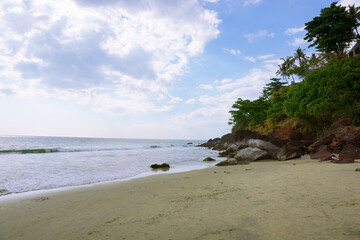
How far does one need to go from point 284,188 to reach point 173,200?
A: 3053 mm

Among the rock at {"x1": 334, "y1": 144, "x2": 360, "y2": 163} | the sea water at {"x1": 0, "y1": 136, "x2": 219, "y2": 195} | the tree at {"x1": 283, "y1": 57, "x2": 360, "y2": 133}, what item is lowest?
the sea water at {"x1": 0, "y1": 136, "x2": 219, "y2": 195}

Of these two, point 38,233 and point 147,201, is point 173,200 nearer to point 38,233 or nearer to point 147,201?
point 147,201

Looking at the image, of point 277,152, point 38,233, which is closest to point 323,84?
point 277,152

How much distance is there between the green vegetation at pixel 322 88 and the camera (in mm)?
13742

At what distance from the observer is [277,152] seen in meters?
17.1

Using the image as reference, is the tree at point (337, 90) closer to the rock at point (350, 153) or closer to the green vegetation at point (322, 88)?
the green vegetation at point (322, 88)

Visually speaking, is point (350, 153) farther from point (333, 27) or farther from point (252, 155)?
point (333, 27)

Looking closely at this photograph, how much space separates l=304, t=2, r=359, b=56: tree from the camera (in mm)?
24909

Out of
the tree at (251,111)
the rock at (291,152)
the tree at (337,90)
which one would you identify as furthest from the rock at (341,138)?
the tree at (251,111)

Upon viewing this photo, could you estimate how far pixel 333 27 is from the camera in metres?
25.4

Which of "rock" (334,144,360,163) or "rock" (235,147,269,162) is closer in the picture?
"rock" (334,144,360,163)

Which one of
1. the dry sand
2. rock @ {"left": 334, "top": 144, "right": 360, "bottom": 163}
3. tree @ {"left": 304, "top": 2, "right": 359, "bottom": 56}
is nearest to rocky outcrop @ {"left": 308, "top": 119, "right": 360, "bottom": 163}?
rock @ {"left": 334, "top": 144, "right": 360, "bottom": 163}

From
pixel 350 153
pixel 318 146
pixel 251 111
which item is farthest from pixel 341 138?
pixel 251 111

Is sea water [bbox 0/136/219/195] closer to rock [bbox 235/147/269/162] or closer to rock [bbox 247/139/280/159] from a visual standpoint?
rock [bbox 235/147/269/162]
